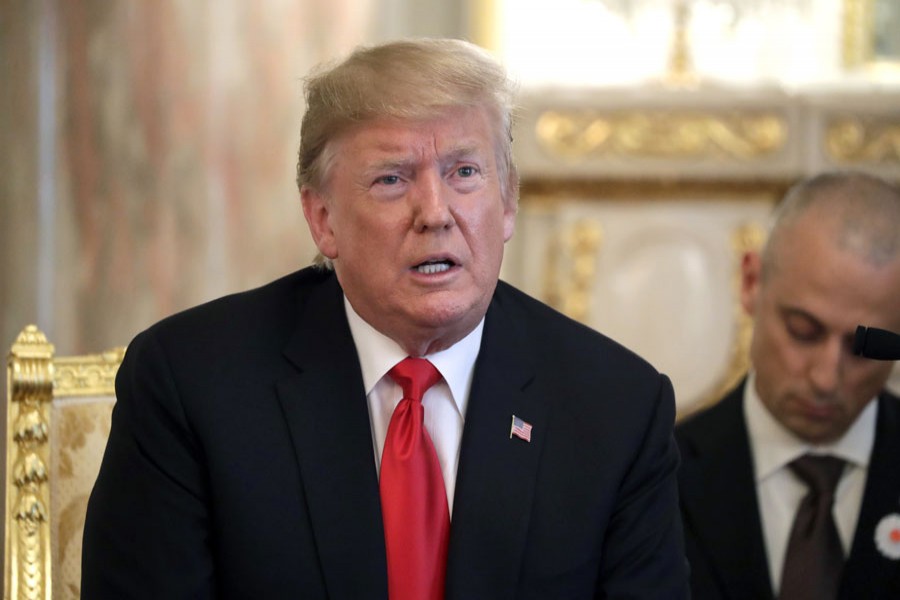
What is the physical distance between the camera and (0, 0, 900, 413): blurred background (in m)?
4.69

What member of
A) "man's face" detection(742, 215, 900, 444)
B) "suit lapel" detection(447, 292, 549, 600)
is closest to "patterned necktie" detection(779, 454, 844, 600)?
"man's face" detection(742, 215, 900, 444)

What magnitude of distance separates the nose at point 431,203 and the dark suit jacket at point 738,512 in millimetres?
1101

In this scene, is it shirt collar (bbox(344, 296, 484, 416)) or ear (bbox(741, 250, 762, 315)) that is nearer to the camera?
shirt collar (bbox(344, 296, 484, 416))

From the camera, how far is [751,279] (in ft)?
10.7

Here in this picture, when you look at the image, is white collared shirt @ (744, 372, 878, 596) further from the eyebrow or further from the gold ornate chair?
the gold ornate chair

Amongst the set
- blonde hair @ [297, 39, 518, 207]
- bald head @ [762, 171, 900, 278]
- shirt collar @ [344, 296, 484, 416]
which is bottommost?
shirt collar @ [344, 296, 484, 416]

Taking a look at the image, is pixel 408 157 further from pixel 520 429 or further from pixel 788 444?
pixel 788 444

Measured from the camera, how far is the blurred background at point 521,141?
15.4 ft

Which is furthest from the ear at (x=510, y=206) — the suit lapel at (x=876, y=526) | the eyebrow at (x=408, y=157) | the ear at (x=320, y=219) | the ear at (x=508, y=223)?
the suit lapel at (x=876, y=526)

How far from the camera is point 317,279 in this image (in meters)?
2.65

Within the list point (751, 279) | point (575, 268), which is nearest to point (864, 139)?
point (575, 268)

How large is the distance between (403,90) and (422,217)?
0.21 meters

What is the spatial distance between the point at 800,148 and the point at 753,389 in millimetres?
3254

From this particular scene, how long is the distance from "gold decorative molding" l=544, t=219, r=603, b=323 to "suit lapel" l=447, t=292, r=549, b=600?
12.9 ft
